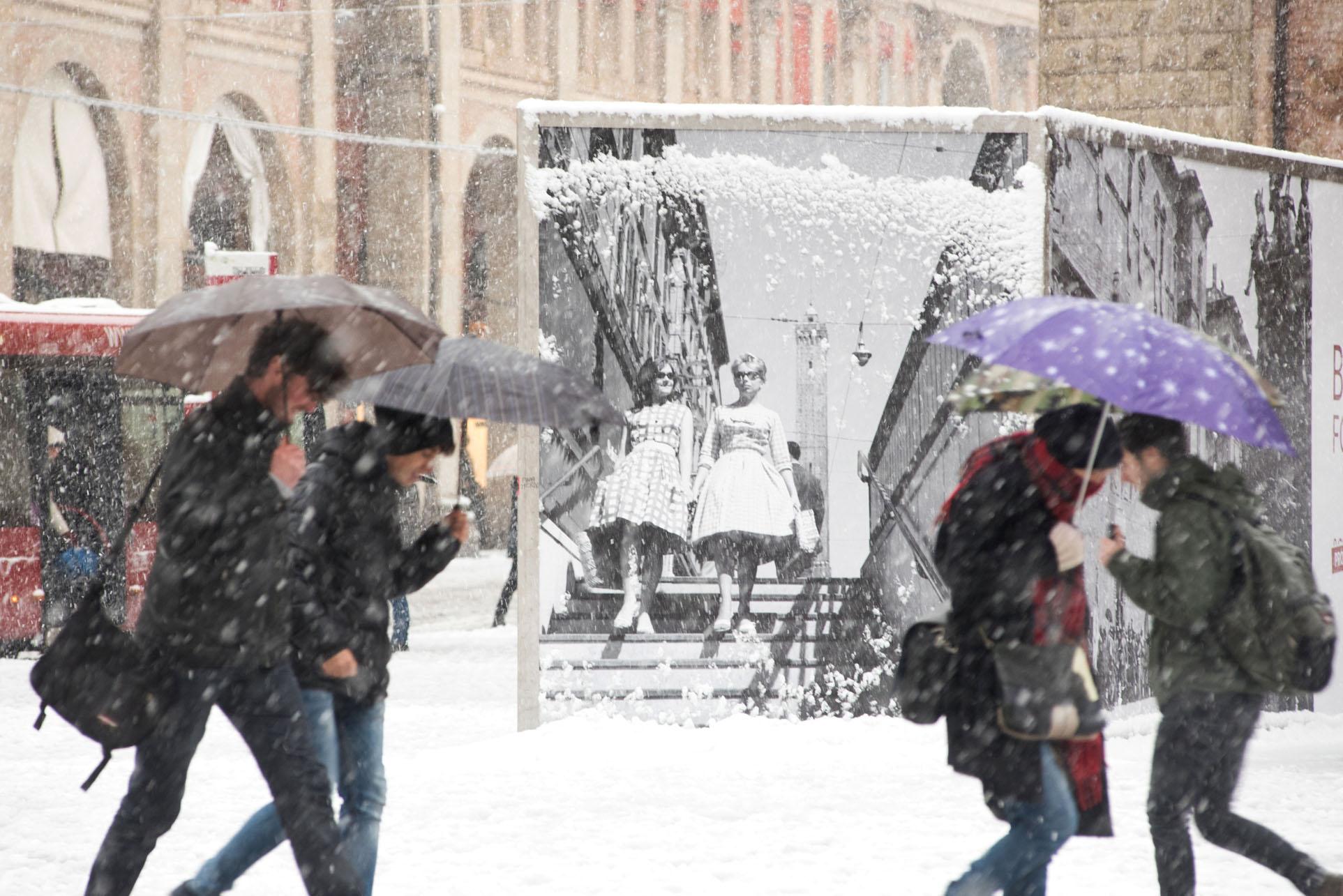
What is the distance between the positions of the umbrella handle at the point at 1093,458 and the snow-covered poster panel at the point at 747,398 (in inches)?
165

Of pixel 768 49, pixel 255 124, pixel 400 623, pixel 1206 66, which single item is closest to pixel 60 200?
pixel 255 124

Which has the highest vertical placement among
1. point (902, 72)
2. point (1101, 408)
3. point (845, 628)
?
point (902, 72)

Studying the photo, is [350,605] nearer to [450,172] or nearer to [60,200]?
[60,200]

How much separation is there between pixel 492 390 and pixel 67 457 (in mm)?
11551

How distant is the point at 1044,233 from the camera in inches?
329

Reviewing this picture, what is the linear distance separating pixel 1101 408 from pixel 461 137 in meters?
30.8

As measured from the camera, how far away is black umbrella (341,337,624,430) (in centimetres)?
490

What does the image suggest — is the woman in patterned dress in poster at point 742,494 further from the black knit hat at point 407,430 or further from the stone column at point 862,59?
the stone column at point 862,59

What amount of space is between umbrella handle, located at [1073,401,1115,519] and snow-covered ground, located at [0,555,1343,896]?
6.44 ft

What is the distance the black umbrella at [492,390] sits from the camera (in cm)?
490

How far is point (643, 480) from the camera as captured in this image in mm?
8523

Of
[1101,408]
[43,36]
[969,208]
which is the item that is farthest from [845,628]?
[43,36]

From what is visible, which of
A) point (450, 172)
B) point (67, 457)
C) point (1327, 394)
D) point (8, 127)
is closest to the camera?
point (1327, 394)

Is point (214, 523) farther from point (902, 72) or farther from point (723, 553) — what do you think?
point (902, 72)
